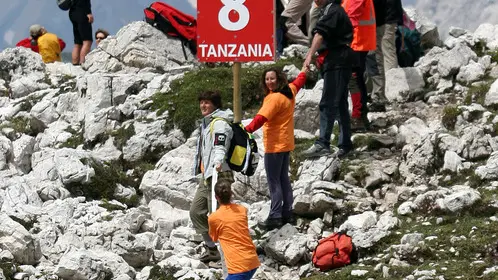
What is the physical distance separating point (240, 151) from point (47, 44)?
1193 centimetres

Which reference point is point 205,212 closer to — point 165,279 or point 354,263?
point 165,279

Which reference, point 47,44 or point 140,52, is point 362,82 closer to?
point 140,52

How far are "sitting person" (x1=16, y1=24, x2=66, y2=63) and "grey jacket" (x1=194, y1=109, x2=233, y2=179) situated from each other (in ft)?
37.1

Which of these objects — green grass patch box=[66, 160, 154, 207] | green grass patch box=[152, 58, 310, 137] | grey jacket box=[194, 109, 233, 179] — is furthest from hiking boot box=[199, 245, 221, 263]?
green grass patch box=[152, 58, 310, 137]

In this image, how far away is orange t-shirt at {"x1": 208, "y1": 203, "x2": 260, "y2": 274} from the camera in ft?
37.4

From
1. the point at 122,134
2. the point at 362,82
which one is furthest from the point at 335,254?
the point at 122,134

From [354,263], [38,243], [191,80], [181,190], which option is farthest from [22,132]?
[354,263]

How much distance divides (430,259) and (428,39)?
33.0ft

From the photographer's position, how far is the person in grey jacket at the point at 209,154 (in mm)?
12789

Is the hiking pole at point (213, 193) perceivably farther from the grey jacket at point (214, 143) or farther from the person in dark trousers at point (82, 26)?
the person in dark trousers at point (82, 26)

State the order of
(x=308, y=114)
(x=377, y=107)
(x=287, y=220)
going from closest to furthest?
(x=287, y=220), (x=308, y=114), (x=377, y=107)

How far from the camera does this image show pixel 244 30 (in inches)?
545

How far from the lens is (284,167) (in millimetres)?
13953

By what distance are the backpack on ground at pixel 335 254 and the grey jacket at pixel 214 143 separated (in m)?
1.50
